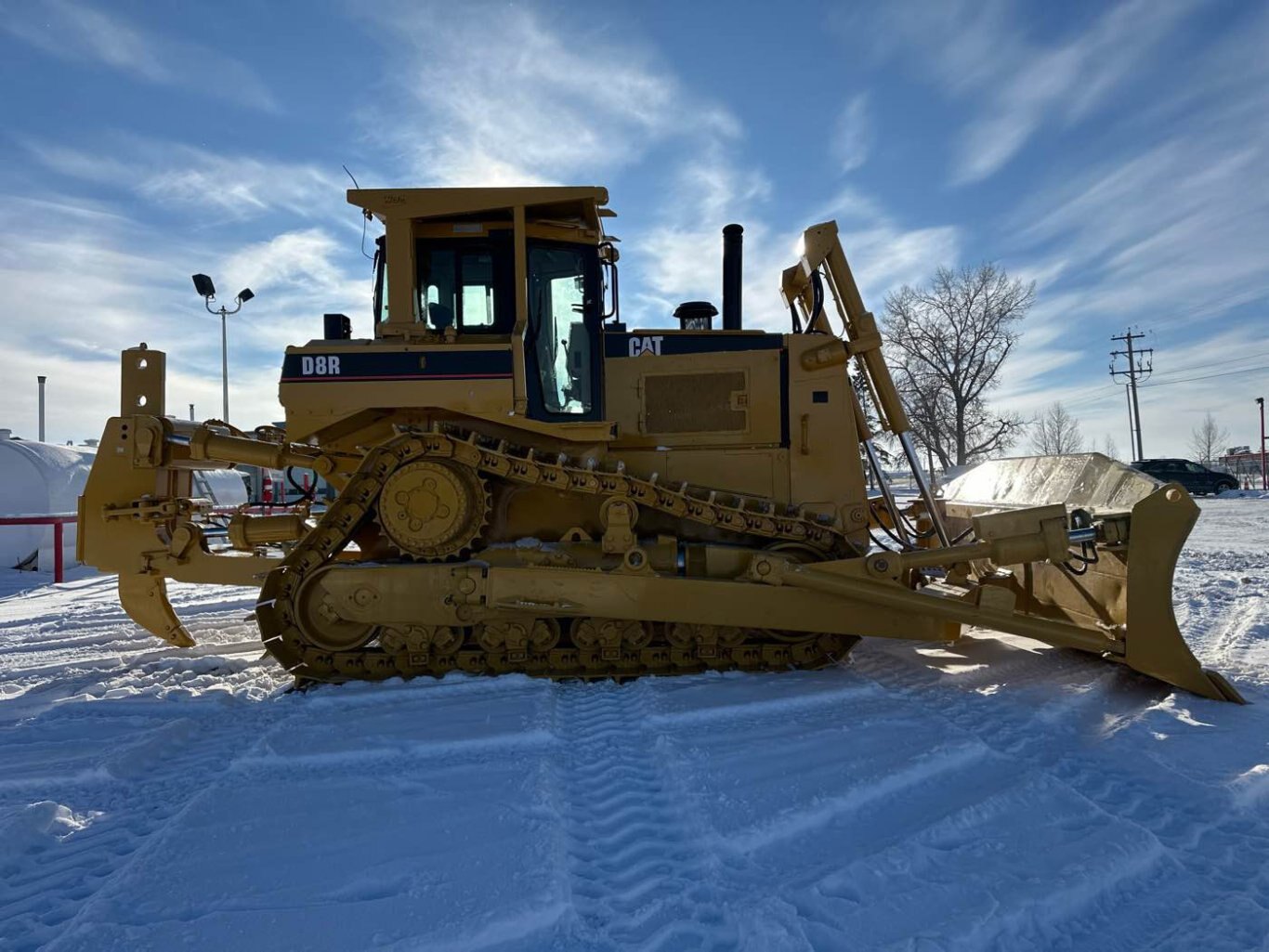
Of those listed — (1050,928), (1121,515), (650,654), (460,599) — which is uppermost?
(1121,515)

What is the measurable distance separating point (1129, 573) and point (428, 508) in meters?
4.73

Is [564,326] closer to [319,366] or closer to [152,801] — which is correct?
[319,366]

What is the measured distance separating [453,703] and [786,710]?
2.13 m

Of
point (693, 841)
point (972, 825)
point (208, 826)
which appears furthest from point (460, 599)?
A: point (972, 825)

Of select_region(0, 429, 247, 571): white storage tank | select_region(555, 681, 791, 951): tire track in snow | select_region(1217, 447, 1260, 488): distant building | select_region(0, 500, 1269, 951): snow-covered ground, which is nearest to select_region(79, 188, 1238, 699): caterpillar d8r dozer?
select_region(0, 500, 1269, 951): snow-covered ground

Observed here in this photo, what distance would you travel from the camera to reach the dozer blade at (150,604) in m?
5.33

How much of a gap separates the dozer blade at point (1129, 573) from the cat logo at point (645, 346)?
343 centimetres

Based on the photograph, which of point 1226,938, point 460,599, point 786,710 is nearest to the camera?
point 1226,938

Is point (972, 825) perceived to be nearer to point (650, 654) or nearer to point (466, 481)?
point (650, 654)

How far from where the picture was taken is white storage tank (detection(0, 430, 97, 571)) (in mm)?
11953

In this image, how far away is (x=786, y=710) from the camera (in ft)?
14.0

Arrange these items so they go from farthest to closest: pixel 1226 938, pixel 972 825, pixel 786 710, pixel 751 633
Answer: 1. pixel 751 633
2. pixel 786 710
3. pixel 972 825
4. pixel 1226 938

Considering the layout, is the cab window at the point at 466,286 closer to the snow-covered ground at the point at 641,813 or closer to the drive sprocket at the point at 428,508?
the drive sprocket at the point at 428,508

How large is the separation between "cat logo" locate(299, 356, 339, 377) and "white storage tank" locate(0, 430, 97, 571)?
10.5 metres
